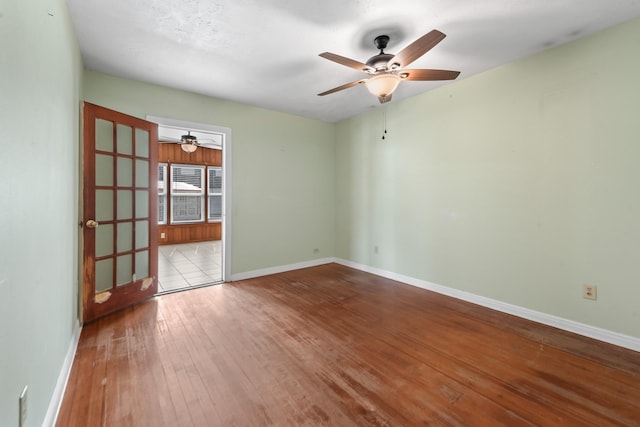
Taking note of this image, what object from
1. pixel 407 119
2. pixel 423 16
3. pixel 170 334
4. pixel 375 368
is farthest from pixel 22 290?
pixel 407 119

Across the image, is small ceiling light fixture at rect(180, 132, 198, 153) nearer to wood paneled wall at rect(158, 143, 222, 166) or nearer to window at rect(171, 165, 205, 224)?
wood paneled wall at rect(158, 143, 222, 166)

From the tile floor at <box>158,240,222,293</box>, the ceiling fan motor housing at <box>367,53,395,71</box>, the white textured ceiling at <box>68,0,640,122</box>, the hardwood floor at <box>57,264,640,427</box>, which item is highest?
the white textured ceiling at <box>68,0,640,122</box>

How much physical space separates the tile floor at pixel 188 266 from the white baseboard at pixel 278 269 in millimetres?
314

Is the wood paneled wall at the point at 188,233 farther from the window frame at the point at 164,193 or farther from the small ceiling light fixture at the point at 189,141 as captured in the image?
the small ceiling light fixture at the point at 189,141

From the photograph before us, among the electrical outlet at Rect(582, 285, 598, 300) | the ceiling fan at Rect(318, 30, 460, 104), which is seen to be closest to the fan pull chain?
the ceiling fan at Rect(318, 30, 460, 104)

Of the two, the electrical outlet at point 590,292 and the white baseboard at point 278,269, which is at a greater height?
the electrical outlet at point 590,292

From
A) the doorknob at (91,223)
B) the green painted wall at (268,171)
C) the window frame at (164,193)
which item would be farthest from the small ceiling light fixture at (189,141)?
the doorknob at (91,223)

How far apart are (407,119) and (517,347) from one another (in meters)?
2.92

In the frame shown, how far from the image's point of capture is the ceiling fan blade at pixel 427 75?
224 cm

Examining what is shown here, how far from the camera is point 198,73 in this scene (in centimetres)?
302

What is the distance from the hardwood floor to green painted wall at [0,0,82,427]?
43 centimetres

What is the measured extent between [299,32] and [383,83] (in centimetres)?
82

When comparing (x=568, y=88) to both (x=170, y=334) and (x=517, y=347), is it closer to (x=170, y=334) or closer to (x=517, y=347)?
(x=517, y=347)

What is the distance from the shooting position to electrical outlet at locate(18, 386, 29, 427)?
1.06 m
